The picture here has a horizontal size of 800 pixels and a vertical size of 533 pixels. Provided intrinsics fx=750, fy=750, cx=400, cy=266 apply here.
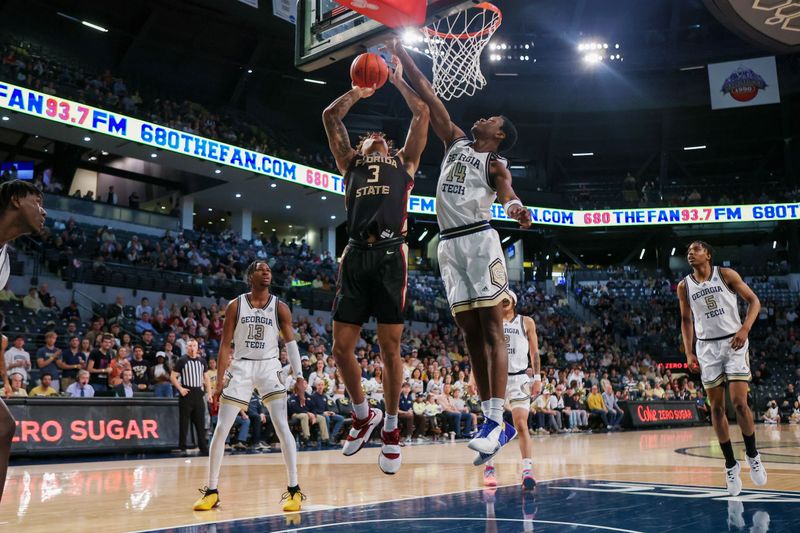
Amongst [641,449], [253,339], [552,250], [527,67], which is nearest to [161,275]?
[641,449]

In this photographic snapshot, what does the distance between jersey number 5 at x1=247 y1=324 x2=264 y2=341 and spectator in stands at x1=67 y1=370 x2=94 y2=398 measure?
640 centimetres

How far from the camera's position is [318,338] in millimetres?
20703

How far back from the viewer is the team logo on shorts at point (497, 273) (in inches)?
193

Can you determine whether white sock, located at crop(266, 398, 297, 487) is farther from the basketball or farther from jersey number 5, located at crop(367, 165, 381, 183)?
the basketball

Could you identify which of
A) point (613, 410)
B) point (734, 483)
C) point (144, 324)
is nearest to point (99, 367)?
point (144, 324)

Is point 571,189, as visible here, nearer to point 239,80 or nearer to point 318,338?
point 239,80

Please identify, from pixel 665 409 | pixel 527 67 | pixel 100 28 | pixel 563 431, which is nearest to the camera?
pixel 563 431

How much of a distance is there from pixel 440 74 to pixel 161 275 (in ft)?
51.5

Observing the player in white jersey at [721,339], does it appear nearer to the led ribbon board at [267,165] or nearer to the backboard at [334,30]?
the backboard at [334,30]

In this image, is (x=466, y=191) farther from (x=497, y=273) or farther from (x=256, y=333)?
(x=256, y=333)

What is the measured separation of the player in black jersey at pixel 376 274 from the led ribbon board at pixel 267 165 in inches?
426

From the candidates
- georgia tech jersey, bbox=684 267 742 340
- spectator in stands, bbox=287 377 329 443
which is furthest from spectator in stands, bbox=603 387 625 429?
georgia tech jersey, bbox=684 267 742 340

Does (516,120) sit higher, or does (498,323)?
(516,120)

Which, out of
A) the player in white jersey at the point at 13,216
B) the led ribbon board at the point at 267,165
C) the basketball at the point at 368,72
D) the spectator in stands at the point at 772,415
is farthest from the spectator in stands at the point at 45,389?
the spectator in stands at the point at 772,415
